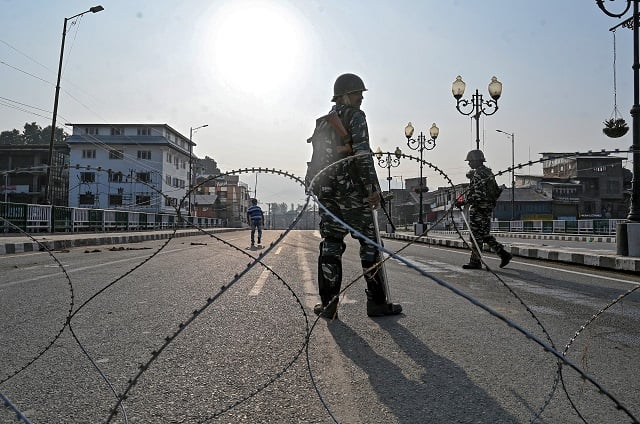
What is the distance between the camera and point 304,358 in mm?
3215

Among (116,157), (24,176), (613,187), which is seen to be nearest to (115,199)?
(116,157)

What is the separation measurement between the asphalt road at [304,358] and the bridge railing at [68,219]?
31.6 ft

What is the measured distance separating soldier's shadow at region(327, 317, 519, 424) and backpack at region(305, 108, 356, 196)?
1388 mm

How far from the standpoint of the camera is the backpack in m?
4.20

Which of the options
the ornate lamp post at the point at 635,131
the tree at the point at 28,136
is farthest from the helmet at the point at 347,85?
the tree at the point at 28,136

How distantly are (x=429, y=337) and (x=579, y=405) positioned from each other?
4.54 feet

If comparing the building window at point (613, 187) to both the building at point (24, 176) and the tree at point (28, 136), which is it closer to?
the building at point (24, 176)

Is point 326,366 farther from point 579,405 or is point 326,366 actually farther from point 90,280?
point 90,280

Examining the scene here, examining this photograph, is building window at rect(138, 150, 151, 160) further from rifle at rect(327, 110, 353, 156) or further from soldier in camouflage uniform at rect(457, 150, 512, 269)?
rifle at rect(327, 110, 353, 156)

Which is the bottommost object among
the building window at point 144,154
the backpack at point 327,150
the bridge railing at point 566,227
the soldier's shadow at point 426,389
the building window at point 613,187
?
the soldier's shadow at point 426,389

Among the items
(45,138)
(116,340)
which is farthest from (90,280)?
(45,138)

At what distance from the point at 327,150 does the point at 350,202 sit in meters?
0.49

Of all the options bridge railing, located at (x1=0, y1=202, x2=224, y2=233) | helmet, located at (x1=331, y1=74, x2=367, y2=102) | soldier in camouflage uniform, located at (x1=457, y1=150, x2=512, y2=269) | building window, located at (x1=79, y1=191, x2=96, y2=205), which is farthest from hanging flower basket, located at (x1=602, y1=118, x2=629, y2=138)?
building window, located at (x1=79, y1=191, x2=96, y2=205)

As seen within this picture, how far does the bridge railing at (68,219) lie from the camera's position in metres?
19.0
